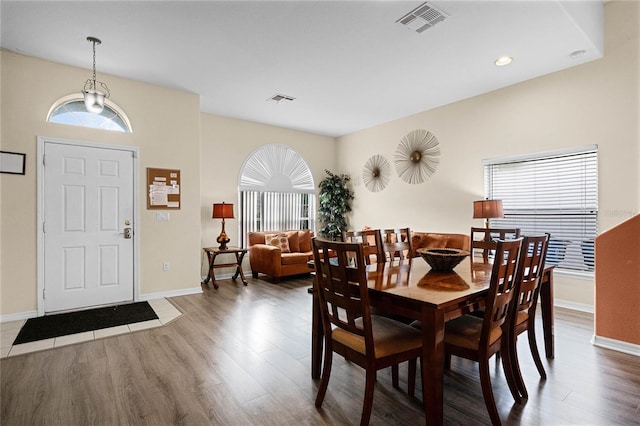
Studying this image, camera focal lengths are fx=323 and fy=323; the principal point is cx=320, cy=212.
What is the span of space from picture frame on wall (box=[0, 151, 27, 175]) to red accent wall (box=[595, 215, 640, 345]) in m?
5.79

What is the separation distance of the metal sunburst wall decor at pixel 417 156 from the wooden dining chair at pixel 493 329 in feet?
12.5

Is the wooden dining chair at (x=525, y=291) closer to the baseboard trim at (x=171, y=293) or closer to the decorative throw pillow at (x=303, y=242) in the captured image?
the baseboard trim at (x=171, y=293)

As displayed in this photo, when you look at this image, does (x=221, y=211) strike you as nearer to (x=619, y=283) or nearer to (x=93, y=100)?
(x=93, y=100)

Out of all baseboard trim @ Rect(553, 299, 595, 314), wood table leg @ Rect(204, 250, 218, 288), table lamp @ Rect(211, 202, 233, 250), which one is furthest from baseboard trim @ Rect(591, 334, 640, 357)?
table lamp @ Rect(211, 202, 233, 250)

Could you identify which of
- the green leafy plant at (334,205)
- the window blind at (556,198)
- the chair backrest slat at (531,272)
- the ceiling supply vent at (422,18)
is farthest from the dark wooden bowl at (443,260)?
the green leafy plant at (334,205)

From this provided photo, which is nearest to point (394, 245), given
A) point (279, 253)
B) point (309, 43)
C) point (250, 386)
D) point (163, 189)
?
point (250, 386)

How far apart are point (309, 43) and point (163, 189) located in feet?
8.93

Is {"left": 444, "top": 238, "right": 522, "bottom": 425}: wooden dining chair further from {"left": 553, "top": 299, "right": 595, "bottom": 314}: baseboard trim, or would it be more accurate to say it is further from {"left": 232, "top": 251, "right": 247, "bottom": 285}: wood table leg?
{"left": 232, "top": 251, "right": 247, "bottom": 285}: wood table leg

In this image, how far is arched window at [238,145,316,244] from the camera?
6.10 m

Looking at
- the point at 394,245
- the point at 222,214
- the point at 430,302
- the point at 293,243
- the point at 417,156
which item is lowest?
the point at 293,243

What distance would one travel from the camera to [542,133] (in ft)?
13.7

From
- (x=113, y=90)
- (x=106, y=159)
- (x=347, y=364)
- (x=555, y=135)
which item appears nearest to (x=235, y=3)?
(x=113, y=90)

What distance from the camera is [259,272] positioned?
5.65 m

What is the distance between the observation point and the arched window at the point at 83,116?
3799 millimetres
